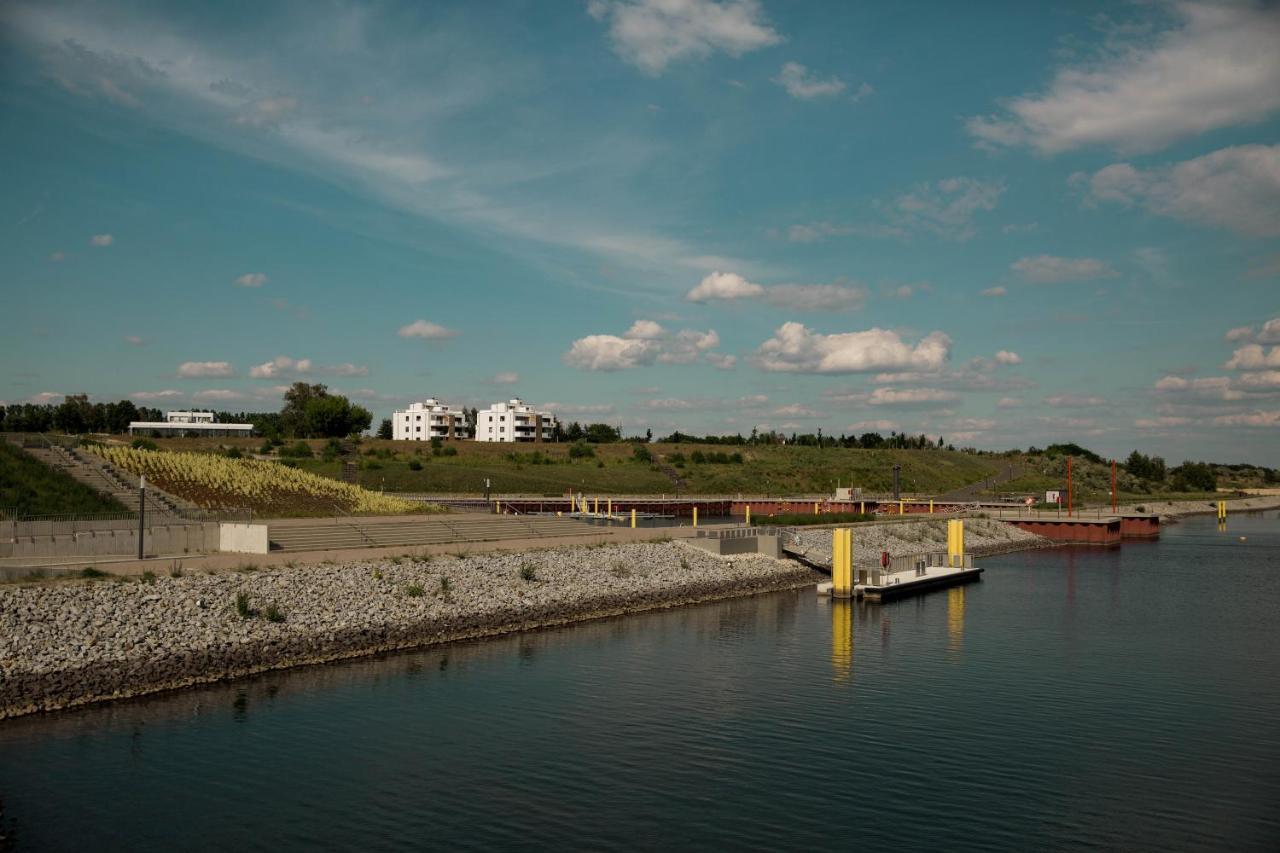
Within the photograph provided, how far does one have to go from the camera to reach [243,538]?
Answer: 4328 centimetres

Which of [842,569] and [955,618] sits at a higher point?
[842,569]

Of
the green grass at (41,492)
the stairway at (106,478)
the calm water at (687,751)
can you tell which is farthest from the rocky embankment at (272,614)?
the green grass at (41,492)

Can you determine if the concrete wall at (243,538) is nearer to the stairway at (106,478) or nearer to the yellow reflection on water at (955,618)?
the stairway at (106,478)

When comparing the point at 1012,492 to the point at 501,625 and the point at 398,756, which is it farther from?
the point at 398,756

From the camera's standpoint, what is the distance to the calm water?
64.7 ft

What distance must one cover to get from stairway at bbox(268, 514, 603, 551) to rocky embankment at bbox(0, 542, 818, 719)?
5206 mm

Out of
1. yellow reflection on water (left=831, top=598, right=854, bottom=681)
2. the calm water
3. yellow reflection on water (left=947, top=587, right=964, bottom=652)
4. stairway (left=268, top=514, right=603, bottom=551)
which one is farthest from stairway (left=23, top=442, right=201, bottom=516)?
yellow reflection on water (left=947, top=587, right=964, bottom=652)

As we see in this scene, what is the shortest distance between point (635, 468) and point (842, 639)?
352ft

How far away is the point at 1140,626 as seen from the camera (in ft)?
149

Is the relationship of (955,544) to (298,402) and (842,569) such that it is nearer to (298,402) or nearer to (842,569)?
(842,569)

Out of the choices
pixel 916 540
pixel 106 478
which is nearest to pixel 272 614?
pixel 106 478

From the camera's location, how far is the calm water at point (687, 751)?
19734 millimetres

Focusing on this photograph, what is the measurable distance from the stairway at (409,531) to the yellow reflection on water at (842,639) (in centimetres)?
1661

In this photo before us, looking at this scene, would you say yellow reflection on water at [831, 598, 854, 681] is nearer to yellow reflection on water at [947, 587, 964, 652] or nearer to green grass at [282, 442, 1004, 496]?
yellow reflection on water at [947, 587, 964, 652]
